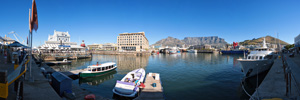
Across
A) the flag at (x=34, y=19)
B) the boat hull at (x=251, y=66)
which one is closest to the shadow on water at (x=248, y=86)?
the boat hull at (x=251, y=66)

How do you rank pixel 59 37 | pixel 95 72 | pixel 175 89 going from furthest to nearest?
pixel 59 37
pixel 95 72
pixel 175 89

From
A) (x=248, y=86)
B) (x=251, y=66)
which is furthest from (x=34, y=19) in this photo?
(x=251, y=66)

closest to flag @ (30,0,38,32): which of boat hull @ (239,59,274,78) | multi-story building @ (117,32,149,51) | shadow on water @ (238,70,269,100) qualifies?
shadow on water @ (238,70,269,100)

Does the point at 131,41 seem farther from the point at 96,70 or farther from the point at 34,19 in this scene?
the point at 34,19

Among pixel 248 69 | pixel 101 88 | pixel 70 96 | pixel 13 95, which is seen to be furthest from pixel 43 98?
pixel 248 69

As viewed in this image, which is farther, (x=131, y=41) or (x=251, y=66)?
(x=131, y=41)

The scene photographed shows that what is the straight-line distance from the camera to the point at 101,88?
18.9 m

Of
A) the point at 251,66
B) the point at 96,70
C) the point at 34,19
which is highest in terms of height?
the point at 34,19

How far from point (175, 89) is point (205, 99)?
4.45 metres

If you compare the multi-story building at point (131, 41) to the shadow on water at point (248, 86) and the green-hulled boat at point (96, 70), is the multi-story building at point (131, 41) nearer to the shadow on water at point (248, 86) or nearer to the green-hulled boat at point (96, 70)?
the green-hulled boat at point (96, 70)

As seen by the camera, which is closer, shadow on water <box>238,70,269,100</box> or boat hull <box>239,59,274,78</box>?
shadow on water <box>238,70,269,100</box>

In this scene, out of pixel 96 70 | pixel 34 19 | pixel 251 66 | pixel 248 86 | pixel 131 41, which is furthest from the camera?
pixel 131 41

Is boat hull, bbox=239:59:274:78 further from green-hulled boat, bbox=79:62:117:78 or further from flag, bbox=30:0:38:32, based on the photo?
flag, bbox=30:0:38:32

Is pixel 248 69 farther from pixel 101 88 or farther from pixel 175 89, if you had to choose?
pixel 101 88
